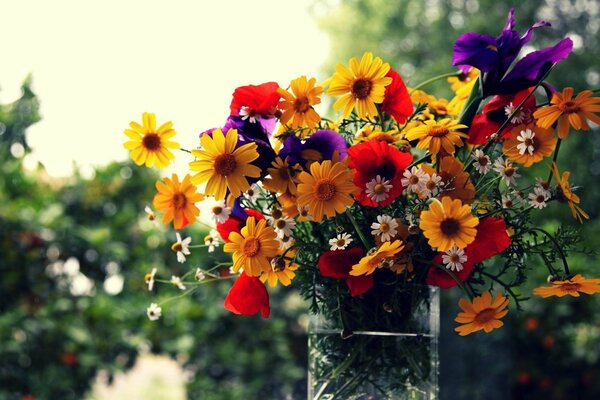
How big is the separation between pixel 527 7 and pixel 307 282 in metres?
7.26

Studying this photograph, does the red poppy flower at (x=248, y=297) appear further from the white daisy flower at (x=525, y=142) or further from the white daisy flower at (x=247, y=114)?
the white daisy flower at (x=525, y=142)

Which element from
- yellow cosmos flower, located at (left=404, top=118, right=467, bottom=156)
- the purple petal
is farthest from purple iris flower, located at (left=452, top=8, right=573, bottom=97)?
yellow cosmos flower, located at (left=404, top=118, right=467, bottom=156)

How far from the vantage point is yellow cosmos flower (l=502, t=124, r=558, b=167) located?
0.87 meters

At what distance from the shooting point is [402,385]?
0.90 meters

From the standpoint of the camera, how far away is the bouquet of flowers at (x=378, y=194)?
812mm

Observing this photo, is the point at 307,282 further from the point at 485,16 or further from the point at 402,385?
the point at 485,16

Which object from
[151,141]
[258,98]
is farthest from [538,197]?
[151,141]

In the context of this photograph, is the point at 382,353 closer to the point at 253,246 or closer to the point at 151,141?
the point at 253,246

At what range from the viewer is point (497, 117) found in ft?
2.98

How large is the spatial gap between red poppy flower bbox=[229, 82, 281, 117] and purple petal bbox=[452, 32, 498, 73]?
0.23 meters

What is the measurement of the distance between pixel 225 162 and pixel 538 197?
363 millimetres

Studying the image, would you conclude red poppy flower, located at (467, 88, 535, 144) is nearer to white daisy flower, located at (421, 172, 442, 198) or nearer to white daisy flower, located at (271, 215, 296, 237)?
white daisy flower, located at (421, 172, 442, 198)

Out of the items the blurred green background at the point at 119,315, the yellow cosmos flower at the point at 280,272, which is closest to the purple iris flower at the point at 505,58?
the yellow cosmos flower at the point at 280,272

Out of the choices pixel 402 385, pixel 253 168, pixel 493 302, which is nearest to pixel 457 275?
pixel 493 302
